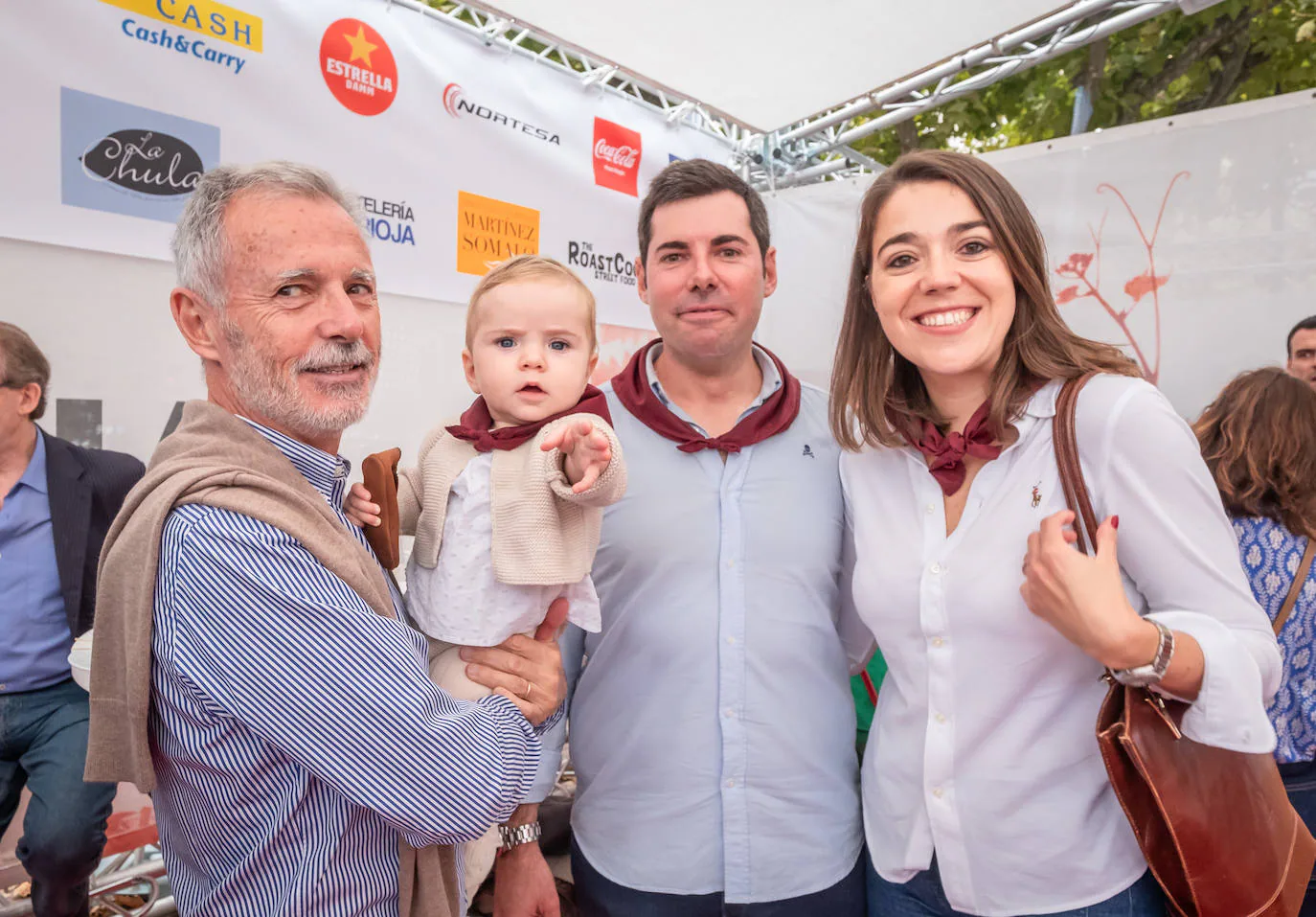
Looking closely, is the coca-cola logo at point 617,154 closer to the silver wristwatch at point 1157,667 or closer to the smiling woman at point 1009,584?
the smiling woman at point 1009,584

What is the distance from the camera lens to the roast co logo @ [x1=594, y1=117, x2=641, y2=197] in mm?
4785

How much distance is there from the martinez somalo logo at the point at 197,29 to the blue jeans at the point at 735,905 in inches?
126

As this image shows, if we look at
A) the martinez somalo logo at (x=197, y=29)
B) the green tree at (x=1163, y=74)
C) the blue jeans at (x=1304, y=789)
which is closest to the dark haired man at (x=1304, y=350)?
the blue jeans at (x=1304, y=789)

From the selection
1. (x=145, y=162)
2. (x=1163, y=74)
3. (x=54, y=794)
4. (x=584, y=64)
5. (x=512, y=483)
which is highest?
(x=1163, y=74)

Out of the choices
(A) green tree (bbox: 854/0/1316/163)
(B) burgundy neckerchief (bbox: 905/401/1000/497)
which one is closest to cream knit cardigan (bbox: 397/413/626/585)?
(B) burgundy neckerchief (bbox: 905/401/1000/497)

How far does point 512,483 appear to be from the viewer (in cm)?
177

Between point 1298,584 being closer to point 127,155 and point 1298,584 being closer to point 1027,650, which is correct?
point 1027,650

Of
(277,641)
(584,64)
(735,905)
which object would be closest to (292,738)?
(277,641)

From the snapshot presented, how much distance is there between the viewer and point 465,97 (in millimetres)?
4082

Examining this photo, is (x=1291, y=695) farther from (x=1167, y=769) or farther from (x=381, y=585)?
(x=381, y=585)

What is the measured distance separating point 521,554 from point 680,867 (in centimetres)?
86

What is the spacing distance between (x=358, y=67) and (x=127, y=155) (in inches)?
44.1

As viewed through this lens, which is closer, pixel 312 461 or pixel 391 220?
pixel 312 461

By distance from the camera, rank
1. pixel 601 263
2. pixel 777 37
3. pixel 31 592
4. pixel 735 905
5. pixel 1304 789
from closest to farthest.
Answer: pixel 735 905 < pixel 1304 789 < pixel 31 592 < pixel 777 37 < pixel 601 263
